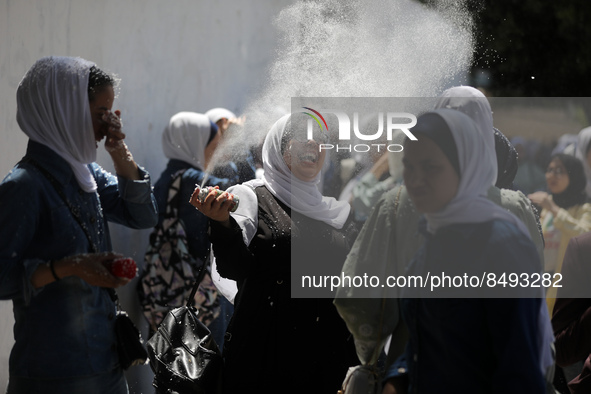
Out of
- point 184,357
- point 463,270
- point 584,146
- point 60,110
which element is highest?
point 60,110

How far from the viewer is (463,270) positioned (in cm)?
218

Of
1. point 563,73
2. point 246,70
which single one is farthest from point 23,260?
point 563,73

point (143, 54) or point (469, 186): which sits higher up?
point (143, 54)

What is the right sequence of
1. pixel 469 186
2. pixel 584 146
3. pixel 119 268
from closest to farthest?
pixel 469 186 < pixel 119 268 < pixel 584 146

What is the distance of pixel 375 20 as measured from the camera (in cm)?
297

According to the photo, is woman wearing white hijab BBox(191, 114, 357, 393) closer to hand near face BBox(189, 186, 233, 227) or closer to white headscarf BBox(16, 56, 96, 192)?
hand near face BBox(189, 186, 233, 227)

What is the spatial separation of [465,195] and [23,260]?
1.64 m

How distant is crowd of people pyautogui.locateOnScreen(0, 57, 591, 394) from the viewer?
2.10m

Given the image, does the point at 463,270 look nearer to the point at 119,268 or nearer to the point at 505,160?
the point at 505,160

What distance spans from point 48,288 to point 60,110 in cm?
70

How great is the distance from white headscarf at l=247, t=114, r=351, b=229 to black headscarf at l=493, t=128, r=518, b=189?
0.69 m

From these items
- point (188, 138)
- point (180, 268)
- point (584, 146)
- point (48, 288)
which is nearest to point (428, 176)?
point (48, 288)

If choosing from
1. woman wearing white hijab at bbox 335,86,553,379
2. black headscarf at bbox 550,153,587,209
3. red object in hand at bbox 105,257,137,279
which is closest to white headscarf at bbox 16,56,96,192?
red object in hand at bbox 105,257,137,279

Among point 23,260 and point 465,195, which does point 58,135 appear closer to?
point 23,260
